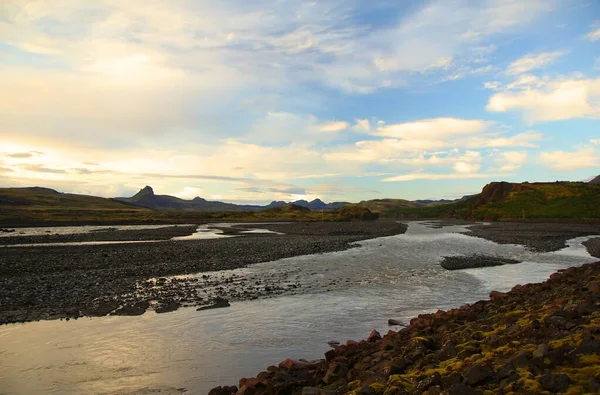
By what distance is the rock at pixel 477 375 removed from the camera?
8703mm

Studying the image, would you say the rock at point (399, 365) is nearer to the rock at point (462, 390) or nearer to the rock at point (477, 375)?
the rock at point (477, 375)

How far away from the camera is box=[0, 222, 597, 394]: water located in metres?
13.5

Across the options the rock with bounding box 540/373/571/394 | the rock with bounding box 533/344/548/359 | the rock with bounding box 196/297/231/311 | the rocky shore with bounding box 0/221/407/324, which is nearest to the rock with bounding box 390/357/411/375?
the rock with bounding box 533/344/548/359

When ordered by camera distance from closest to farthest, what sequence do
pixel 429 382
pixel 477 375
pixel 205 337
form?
pixel 477 375, pixel 429 382, pixel 205 337

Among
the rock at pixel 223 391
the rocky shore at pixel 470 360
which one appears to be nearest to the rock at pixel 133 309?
the rock at pixel 223 391

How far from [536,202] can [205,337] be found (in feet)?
550

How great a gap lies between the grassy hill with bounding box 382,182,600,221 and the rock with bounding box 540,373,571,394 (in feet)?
440

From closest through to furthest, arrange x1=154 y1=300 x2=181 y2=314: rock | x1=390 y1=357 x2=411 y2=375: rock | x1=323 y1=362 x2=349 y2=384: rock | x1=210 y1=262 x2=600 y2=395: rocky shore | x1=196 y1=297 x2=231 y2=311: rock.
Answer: x1=210 y1=262 x2=600 y2=395: rocky shore < x1=390 y1=357 x2=411 y2=375: rock < x1=323 y1=362 x2=349 y2=384: rock < x1=154 y1=300 x2=181 y2=314: rock < x1=196 y1=297 x2=231 y2=311: rock

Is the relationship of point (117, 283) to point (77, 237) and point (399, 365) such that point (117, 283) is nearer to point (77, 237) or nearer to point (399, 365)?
point (399, 365)

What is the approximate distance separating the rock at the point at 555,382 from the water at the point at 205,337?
8896mm

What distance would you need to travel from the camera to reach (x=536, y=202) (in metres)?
152

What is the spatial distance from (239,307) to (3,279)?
73.1 ft

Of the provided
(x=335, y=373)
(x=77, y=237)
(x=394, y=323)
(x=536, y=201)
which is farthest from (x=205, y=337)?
(x=536, y=201)

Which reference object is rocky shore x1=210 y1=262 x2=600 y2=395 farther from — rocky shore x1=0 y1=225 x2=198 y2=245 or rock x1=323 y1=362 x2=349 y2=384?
rocky shore x1=0 y1=225 x2=198 y2=245
